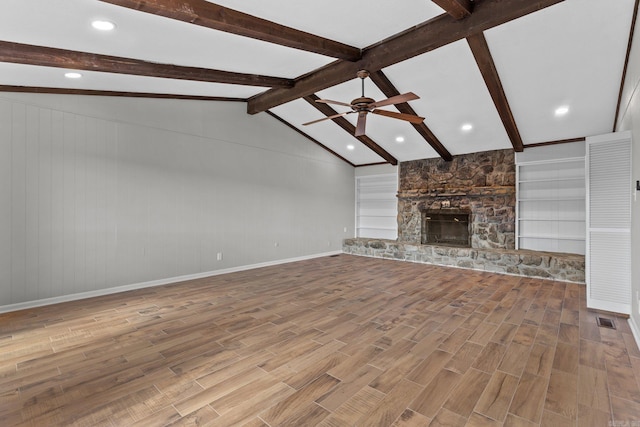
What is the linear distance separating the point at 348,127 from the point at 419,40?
2.98 metres

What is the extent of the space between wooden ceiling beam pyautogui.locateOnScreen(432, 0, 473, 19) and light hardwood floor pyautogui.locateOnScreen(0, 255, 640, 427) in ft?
10.8

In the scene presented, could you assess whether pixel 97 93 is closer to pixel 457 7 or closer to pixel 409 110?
pixel 457 7

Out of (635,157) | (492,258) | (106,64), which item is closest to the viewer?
(635,157)

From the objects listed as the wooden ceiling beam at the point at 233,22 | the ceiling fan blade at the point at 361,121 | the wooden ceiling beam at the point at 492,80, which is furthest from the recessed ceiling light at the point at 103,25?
the wooden ceiling beam at the point at 492,80

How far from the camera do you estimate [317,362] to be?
2477mm

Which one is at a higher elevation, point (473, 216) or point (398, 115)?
point (398, 115)

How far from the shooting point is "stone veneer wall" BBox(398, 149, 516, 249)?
262 inches

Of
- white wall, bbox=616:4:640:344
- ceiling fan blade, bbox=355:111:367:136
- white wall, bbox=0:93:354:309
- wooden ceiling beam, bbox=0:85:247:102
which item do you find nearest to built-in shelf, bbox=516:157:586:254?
white wall, bbox=616:4:640:344

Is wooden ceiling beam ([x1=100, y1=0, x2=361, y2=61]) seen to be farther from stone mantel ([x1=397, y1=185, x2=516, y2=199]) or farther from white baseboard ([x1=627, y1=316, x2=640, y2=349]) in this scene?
stone mantel ([x1=397, y1=185, x2=516, y2=199])

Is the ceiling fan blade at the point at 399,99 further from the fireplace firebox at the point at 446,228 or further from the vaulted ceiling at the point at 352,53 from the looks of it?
the fireplace firebox at the point at 446,228

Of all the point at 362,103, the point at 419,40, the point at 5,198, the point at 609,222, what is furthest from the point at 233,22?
the point at 609,222

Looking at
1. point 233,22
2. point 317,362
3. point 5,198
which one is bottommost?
point 317,362

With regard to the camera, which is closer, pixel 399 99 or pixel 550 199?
pixel 399 99

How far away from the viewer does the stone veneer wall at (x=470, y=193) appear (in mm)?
6660
